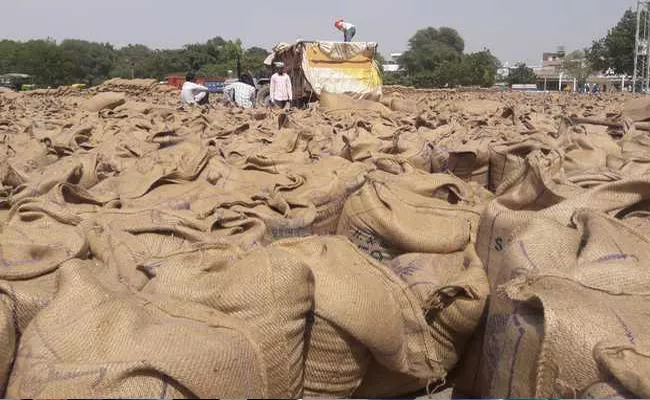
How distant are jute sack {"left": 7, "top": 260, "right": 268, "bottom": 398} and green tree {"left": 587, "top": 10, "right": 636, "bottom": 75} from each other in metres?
47.2

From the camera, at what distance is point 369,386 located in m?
2.04

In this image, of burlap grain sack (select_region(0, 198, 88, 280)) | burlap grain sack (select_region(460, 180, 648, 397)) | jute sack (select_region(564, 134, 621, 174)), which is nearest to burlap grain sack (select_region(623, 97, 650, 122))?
jute sack (select_region(564, 134, 621, 174))

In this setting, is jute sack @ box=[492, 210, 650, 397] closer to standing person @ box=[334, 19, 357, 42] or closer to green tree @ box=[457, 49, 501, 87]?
standing person @ box=[334, 19, 357, 42]

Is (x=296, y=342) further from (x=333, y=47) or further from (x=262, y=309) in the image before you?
(x=333, y=47)

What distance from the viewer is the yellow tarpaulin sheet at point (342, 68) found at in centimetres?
1301

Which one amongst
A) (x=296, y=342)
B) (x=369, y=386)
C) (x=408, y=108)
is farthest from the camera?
(x=408, y=108)

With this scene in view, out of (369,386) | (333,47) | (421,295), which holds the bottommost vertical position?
(369,386)

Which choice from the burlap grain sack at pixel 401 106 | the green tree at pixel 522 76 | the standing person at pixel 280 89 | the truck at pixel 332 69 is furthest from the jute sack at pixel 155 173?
the green tree at pixel 522 76

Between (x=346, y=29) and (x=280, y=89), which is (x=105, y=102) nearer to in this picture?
(x=280, y=89)

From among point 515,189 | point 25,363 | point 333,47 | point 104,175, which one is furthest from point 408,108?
point 25,363

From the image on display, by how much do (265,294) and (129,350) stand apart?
37 cm

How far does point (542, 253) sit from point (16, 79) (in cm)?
4400

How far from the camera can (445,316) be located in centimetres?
213

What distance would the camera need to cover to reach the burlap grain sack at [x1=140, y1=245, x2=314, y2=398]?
163 cm
